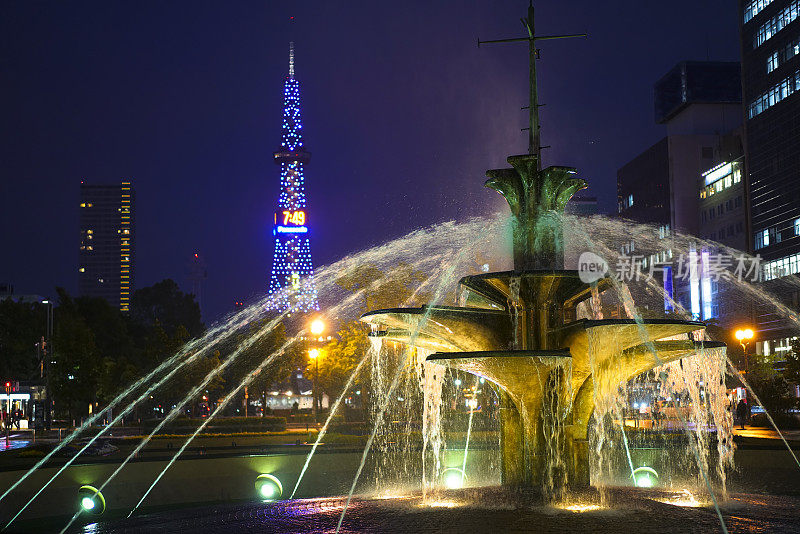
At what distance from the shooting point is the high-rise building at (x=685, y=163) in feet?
318

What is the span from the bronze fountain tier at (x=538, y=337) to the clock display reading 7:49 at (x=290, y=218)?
16442cm

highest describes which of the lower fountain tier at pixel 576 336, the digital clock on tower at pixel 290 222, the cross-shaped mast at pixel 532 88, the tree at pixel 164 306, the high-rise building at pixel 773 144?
the digital clock on tower at pixel 290 222

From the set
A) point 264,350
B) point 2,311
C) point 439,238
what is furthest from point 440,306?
point 2,311

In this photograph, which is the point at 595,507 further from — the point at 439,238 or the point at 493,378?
the point at 439,238

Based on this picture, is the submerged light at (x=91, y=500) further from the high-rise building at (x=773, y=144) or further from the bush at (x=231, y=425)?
the high-rise building at (x=773, y=144)

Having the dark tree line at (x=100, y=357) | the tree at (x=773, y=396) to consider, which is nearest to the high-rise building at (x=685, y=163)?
the tree at (x=773, y=396)

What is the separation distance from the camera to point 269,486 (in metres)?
17.2

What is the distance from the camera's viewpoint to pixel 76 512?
16109 mm

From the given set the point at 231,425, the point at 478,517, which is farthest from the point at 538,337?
the point at 231,425

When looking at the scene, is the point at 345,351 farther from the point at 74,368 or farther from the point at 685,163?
the point at 685,163

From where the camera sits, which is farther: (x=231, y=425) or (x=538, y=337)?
(x=231, y=425)

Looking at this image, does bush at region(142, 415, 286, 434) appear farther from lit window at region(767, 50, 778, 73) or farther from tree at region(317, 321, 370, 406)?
lit window at region(767, 50, 778, 73)

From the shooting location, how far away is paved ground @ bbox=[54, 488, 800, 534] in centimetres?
1048

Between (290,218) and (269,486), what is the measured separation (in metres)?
162
